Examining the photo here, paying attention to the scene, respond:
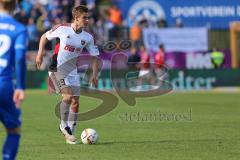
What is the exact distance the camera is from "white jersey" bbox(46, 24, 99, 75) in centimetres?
1316

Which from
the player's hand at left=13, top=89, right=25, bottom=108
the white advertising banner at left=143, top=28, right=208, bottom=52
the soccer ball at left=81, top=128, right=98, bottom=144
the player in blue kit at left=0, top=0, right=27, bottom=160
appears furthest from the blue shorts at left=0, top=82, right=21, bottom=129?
the white advertising banner at left=143, top=28, right=208, bottom=52

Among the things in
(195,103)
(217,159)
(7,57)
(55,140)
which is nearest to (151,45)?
(195,103)

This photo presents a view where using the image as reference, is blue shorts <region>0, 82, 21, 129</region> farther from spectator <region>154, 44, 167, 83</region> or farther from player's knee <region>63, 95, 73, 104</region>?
spectator <region>154, 44, 167, 83</region>

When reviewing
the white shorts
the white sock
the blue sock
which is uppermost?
the white shorts

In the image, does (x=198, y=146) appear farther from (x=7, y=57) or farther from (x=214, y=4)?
(x=214, y=4)

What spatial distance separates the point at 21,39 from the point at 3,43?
237mm

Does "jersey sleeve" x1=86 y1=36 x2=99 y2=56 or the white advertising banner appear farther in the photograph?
the white advertising banner

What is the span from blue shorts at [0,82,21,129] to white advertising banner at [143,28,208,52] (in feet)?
81.0

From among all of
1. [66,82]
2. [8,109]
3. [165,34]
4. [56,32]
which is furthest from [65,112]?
[165,34]

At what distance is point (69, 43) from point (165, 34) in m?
20.0

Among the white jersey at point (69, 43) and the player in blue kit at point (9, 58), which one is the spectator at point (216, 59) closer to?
the white jersey at point (69, 43)

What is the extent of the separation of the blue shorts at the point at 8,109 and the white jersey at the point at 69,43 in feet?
15.2

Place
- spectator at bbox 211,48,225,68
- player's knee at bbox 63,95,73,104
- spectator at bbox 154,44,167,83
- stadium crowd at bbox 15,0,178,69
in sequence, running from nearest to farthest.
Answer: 1. player's knee at bbox 63,95,73,104
2. spectator at bbox 154,44,167,83
3. stadium crowd at bbox 15,0,178,69
4. spectator at bbox 211,48,225,68

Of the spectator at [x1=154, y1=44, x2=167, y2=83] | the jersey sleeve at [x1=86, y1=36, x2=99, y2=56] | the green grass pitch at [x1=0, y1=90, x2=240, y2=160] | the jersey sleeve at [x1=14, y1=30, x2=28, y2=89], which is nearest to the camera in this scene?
the jersey sleeve at [x1=14, y1=30, x2=28, y2=89]
